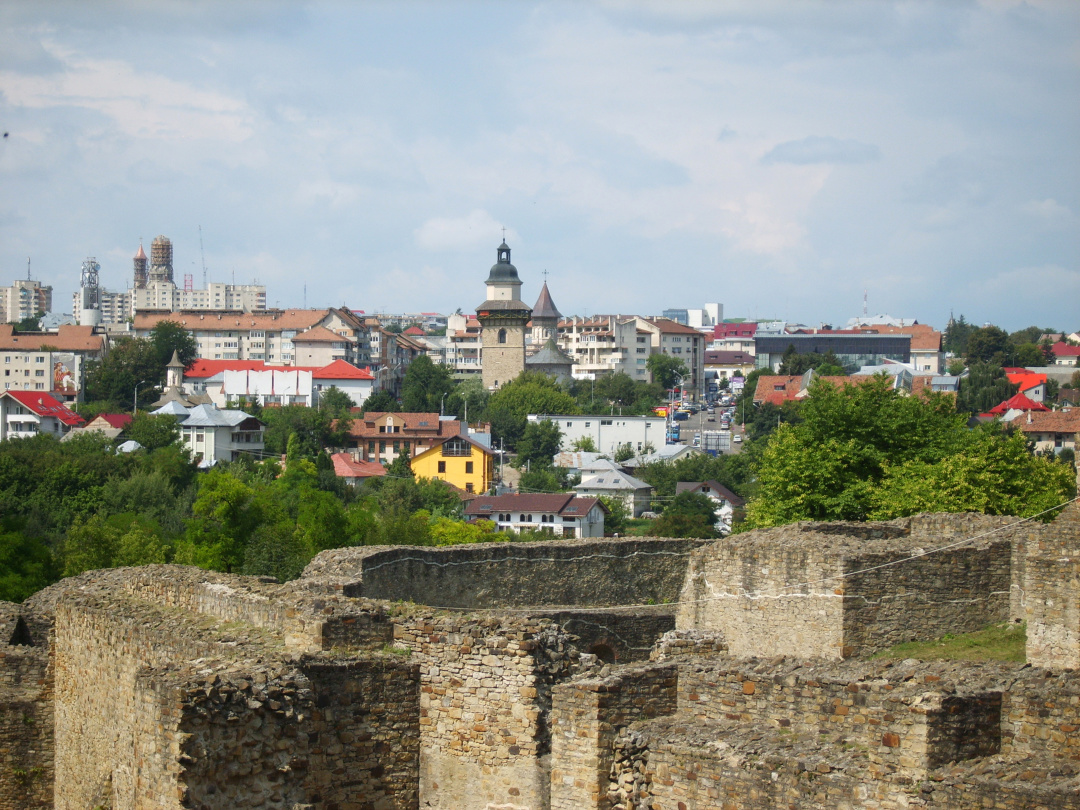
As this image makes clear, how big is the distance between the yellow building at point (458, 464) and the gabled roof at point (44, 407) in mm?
29913

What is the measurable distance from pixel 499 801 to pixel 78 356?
492 ft

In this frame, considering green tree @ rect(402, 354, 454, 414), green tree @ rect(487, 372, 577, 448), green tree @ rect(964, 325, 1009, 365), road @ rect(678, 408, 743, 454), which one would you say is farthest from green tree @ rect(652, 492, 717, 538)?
green tree @ rect(964, 325, 1009, 365)

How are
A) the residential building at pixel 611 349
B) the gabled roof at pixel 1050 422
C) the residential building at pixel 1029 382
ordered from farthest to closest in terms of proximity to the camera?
the residential building at pixel 611 349 → the residential building at pixel 1029 382 → the gabled roof at pixel 1050 422

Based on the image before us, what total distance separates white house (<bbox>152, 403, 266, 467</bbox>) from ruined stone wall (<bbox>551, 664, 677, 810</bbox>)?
306 feet

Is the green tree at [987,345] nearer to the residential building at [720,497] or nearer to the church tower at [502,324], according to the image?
the church tower at [502,324]

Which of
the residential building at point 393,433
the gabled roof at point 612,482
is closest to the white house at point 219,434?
the residential building at point 393,433

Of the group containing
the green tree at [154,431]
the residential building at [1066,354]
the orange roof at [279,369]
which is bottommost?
the green tree at [154,431]

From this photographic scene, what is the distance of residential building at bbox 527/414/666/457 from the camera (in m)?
129

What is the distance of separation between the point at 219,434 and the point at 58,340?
6932 centimetres

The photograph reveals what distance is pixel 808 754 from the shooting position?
31.8ft

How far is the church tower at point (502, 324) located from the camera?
167750 millimetres

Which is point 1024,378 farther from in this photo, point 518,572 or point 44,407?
point 518,572

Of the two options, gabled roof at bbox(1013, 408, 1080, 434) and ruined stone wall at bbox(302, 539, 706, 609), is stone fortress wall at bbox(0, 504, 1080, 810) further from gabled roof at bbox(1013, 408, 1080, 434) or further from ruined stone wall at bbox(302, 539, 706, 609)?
gabled roof at bbox(1013, 408, 1080, 434)

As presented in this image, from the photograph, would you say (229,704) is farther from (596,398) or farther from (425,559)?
(596,398)
